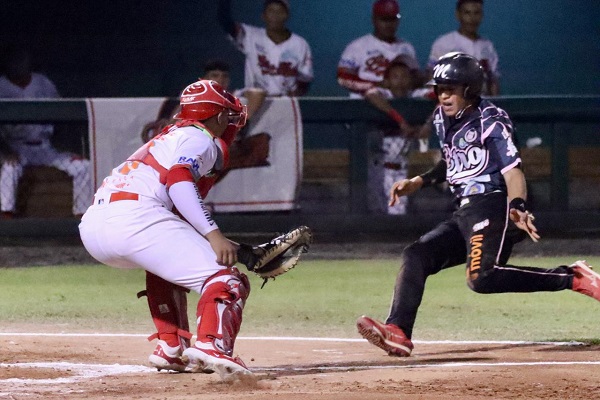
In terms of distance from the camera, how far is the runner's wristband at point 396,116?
36.9 ft

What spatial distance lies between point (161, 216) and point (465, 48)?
673 centimetres

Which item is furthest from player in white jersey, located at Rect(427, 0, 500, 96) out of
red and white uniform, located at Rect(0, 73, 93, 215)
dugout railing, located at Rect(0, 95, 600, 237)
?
red and white uniform, located at Rect(0, 73, 93, 215)

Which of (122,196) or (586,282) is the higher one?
(122,196)

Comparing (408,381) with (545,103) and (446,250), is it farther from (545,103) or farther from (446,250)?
(545,103)

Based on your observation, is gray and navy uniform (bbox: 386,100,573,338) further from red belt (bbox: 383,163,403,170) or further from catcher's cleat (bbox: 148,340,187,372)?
red belt (bbox: 383,163,403,170)

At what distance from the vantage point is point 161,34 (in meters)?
14.4

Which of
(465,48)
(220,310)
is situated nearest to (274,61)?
(465,48)

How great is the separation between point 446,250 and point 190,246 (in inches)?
62.3

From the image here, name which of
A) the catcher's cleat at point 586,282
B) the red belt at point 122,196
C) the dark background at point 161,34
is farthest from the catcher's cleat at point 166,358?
the dark background at point 161,34

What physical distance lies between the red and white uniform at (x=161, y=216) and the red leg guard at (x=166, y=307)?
309mm

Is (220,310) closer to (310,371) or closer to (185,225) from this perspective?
(185,225)

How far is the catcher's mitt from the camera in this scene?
559 cm

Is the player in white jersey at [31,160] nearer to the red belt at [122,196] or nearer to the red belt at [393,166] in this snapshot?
the red belt at [393,166]

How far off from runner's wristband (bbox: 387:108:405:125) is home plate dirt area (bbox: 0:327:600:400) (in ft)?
15.1
